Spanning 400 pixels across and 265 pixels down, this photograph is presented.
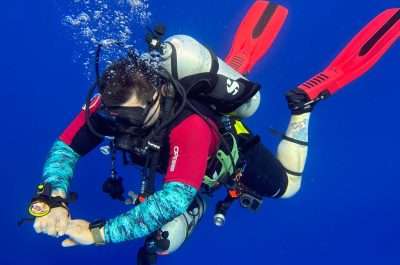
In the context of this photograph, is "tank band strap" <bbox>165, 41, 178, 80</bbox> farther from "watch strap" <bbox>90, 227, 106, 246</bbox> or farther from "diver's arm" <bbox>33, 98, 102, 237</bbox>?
"watch strap" <bbox>90, 227, 106, 246</bbox>

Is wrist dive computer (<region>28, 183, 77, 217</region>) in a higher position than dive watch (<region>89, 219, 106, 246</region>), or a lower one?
higher

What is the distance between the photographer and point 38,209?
2.63m

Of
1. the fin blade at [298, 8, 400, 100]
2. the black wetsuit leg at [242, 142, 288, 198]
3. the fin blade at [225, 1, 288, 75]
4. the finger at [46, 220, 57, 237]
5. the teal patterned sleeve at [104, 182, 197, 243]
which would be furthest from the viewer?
the fin blade at [225, 1, 288, 75]


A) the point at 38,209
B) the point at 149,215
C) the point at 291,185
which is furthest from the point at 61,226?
the point at 291,185

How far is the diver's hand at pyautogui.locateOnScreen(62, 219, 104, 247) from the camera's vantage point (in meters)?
2.58

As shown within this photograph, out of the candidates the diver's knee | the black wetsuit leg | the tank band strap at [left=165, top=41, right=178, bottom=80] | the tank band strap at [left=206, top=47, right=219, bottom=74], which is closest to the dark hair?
the tank band strap at [left=165, top=41, right=178, bottom=80]

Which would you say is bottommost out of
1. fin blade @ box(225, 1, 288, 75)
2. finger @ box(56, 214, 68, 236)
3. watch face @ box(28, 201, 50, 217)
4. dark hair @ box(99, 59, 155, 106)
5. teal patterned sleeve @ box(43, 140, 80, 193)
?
finger @ box(56, 214, 68, 236)

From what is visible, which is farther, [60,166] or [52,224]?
[60,166]

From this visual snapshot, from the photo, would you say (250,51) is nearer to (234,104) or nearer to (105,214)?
(234,104)

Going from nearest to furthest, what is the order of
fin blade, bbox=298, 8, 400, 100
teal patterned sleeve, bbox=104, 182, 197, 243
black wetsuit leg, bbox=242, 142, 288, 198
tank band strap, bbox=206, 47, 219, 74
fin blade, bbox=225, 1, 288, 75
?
teal patterned sleeve, bbox=104, 182, 197, 243
tank band strap, bbox=206, 47, 219, 74
black wetsuit leg, bbox=242, 142, 288, 198
fin blade, bbox=298, 8, 400, 100
fin blade, bbox=225, 1, 288, 75

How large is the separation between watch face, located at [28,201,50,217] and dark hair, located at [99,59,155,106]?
2.55 feet

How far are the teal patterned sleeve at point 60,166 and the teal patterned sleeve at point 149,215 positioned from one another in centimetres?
70

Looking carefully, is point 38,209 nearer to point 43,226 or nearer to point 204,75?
point 43,226

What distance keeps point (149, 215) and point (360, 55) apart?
3347mm
